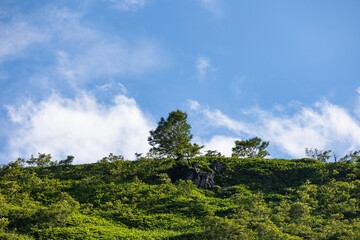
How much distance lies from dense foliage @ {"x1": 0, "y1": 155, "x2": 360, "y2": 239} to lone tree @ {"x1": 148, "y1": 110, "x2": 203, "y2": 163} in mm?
2194

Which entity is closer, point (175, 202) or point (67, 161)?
point (175, 202)

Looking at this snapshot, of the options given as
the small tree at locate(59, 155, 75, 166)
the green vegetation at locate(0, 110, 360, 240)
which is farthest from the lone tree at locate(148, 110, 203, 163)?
the small tree at locate(59, 155, 75, 166)

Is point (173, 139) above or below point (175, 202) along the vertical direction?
above

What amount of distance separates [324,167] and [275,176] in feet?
35.5

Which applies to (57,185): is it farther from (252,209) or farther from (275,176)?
(275,176)

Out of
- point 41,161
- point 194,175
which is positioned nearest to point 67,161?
point 41,161

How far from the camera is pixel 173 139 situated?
56.8 metres

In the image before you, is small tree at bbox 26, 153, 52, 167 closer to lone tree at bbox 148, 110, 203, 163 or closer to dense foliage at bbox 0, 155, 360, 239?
dense foliage at bbox 0, 155, 360, 239

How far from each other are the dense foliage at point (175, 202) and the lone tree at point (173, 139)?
7.20ft

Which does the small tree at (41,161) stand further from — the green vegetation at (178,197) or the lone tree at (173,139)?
the lone tree at (173,139)

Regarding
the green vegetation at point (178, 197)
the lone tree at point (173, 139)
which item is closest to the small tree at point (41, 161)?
the green vegetation at point (178, 197)

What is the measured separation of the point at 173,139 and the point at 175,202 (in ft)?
57.8

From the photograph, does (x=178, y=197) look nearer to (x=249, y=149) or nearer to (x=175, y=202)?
(x=175, y=202)

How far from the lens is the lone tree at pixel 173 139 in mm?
56688
